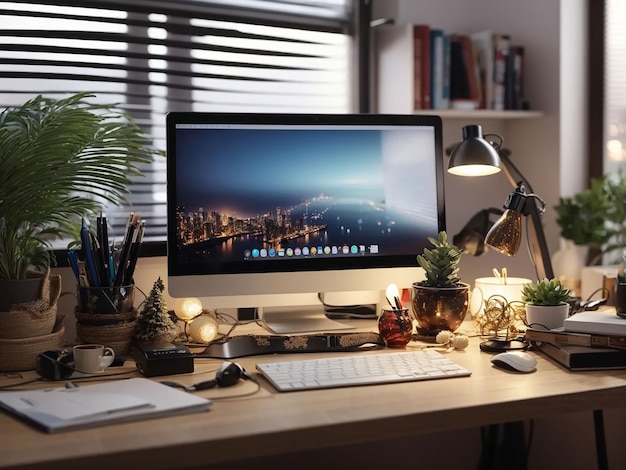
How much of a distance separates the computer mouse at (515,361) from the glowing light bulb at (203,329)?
1.91 ft

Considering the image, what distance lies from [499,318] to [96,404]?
0.92m

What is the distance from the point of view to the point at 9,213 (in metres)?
1.54

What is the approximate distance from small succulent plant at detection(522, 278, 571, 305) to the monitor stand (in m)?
0.40

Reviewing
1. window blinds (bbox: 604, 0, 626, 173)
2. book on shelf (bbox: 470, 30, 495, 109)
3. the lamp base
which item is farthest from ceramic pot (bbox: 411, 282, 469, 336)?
window blinds (bbox: 604, 0, 626, 173)

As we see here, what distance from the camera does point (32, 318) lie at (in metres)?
1.52

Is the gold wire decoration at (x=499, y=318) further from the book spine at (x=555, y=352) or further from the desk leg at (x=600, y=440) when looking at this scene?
the desk leg at (x=600, y=440)

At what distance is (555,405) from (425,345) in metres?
0.42

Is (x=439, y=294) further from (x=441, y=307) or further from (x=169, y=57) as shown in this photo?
(x=169, y=57)

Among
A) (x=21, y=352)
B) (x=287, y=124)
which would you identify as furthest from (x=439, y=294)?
(x=21, y=352)

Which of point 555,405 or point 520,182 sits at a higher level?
point 520,182

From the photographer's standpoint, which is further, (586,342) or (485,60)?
(485,60)

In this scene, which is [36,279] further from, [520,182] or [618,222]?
[618,222]

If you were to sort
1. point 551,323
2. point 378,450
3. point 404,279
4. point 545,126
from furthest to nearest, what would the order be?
1. point 545,126
2. point 378,450
3. point 404,279
4. point 551,323

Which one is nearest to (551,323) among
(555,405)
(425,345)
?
(425,345)
